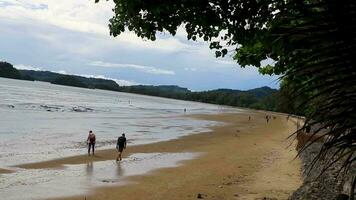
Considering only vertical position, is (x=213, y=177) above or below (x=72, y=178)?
above

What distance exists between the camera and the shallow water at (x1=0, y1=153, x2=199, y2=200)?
17.9 metres

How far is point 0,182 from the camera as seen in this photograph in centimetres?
1920

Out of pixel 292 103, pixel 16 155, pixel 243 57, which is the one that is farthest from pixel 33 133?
pixel 292 103

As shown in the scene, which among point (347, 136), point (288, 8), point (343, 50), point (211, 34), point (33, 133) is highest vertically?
point (211, 34)

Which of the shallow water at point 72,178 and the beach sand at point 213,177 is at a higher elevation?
the beach sand at point 213,177

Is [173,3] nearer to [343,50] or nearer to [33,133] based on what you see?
[343,50]

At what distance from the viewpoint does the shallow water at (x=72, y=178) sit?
17859mm

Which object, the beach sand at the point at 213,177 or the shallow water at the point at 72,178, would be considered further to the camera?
the shallow water at the point at 72,178

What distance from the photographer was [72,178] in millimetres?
21344

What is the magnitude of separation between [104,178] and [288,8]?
65.6 ft

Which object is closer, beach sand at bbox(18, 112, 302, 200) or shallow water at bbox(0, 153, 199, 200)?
beach sand at bbox(18, 112, 302, 200)

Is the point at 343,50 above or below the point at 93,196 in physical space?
above

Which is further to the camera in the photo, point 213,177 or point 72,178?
point 213,177

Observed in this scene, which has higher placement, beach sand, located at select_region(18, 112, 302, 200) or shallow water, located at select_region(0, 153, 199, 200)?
beach sand, located at select_region(18, 112, 302, 200)
